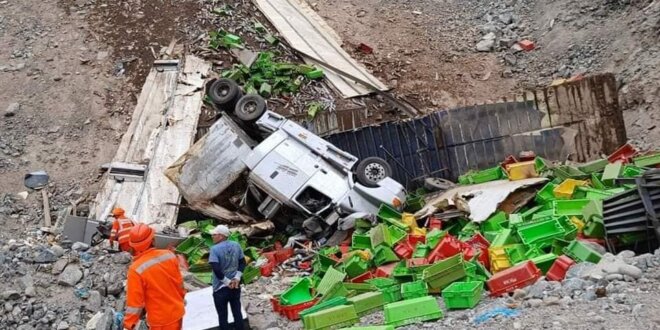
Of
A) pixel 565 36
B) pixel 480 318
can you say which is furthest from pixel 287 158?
pixel 565 36

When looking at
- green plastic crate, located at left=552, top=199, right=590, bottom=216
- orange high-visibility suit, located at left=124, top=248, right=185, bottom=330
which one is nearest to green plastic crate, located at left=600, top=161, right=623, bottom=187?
green plastic crate, located at left=552, top=199, right=590, bottom=216

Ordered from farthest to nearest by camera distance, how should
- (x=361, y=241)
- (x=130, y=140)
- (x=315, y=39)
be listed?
(x=315, y=39) < (x=130, y=140) < (x=361, y=241)

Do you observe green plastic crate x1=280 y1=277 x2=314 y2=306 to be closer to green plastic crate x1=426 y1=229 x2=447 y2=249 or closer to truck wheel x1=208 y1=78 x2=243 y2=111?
green plastic crate x1=426 y1=229 x2=447 y2=249

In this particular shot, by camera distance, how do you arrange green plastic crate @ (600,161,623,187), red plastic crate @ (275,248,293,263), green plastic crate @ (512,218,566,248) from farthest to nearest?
A: red plastic crate @ (275,248,293,263) < green plastic crate @ (600,161,623,187) < green plastic crate @ (512,218,566,248)

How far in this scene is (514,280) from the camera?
8203mm

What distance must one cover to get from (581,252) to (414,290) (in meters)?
1.89

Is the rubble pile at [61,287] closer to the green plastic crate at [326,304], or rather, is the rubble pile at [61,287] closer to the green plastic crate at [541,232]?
the green plastic crate at [326,304]

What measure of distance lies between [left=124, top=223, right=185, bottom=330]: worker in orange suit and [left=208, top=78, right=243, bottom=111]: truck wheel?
7.05 m

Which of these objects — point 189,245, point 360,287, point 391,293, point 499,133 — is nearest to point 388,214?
point 360,287

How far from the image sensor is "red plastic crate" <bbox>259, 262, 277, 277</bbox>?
1089cm

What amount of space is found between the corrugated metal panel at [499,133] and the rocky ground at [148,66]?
146 centimetres

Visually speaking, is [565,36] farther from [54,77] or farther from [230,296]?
[230,296]

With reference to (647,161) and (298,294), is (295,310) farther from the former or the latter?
(647,161)

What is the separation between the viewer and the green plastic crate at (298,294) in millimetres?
9148
